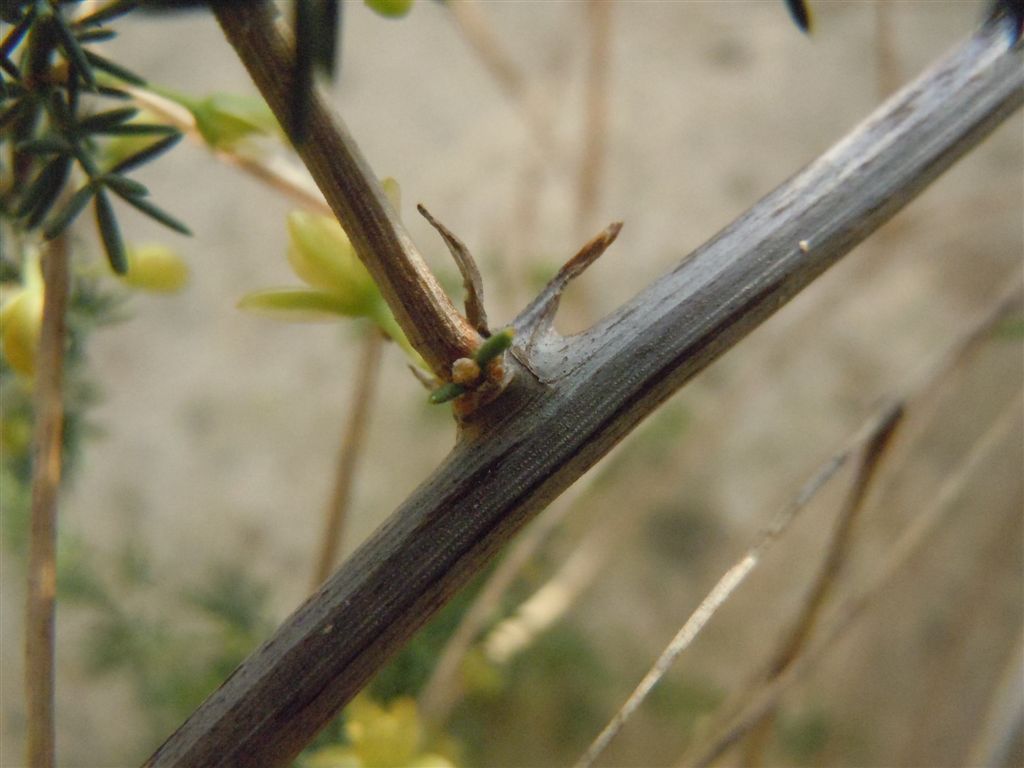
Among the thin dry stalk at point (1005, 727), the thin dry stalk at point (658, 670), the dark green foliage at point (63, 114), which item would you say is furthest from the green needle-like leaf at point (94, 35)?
the thin dry stalk at point (1005, 727)

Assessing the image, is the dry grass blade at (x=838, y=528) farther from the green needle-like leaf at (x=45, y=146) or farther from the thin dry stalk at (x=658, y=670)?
A: the green needle-like leaf at (x=45, y=146)

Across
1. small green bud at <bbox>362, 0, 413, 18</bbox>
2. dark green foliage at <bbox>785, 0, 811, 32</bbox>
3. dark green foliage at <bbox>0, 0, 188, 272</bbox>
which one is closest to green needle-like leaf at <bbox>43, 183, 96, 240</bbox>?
dark green foliage at <bbox>0, 0, 188, 272</bbox>

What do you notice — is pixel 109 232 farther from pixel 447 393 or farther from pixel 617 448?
pixel 617 448

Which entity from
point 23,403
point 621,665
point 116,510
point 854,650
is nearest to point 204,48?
point 116,510

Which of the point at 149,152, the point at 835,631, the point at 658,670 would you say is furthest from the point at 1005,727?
the point at 149,152

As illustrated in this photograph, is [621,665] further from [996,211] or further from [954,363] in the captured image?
[996,211]

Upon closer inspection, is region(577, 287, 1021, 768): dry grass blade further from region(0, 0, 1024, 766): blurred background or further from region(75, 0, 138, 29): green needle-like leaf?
region(75, 0, 138, 29): green needle-like leaf
